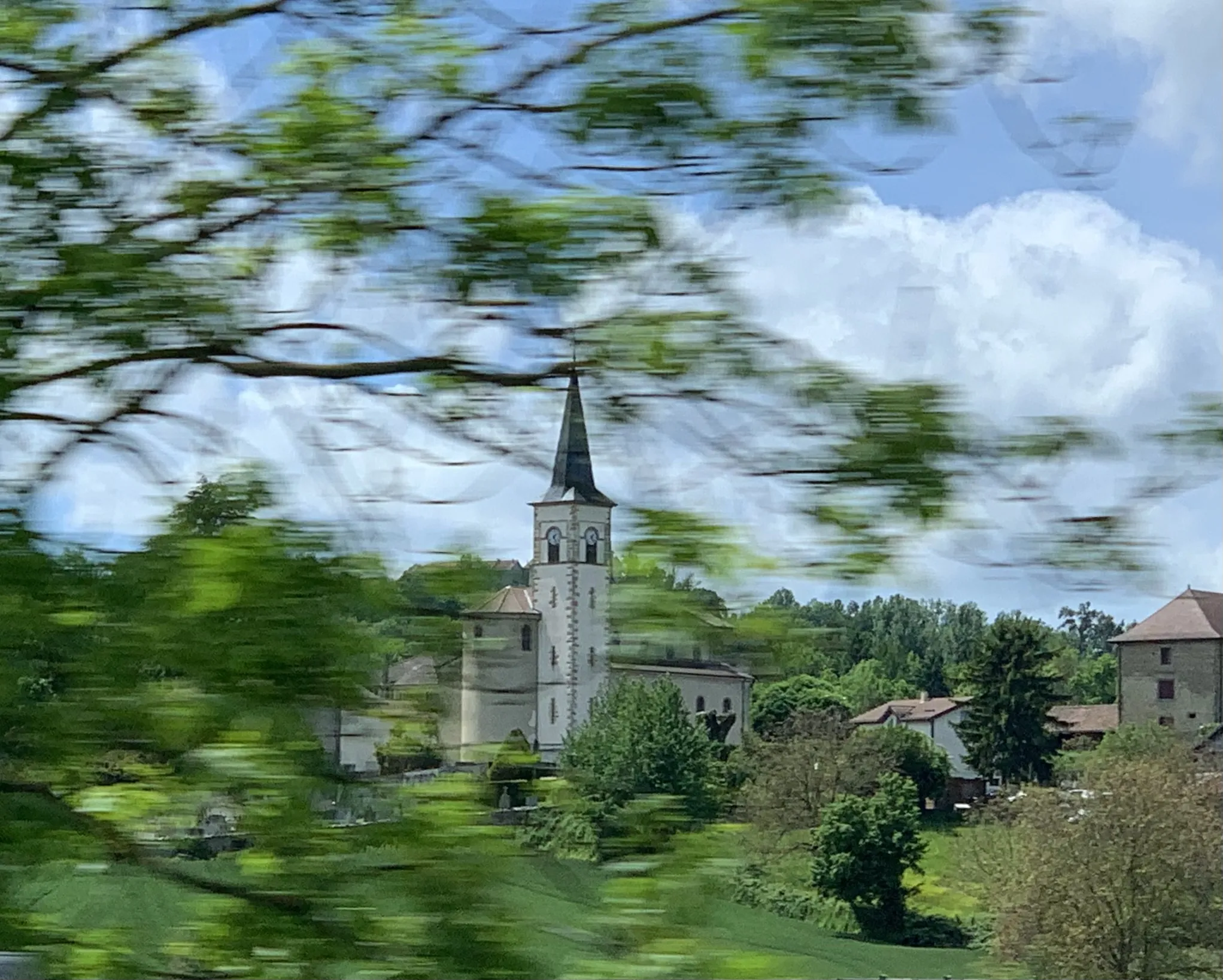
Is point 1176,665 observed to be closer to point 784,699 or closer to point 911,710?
point 911,710

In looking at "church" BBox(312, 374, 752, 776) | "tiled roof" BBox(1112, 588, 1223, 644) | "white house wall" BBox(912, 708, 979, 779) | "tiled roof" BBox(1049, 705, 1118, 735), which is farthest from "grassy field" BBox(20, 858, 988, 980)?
"tiled roof" BBox(1049, 705, 1118, 735)

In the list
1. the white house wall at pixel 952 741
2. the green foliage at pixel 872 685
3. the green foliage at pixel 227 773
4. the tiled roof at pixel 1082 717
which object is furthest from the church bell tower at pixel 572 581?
the tiled roof at pixel 1082 717

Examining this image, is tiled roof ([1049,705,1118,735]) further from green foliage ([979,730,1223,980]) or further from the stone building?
green foliage ([979,730,1223,980])

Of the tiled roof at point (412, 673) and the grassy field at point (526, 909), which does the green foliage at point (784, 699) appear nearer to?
the grassy field at point (526, 909)

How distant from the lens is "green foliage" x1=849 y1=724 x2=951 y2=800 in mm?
1526

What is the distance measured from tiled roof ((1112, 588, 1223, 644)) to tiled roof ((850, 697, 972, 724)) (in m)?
0.20

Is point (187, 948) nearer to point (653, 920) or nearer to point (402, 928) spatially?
point (402, 928)

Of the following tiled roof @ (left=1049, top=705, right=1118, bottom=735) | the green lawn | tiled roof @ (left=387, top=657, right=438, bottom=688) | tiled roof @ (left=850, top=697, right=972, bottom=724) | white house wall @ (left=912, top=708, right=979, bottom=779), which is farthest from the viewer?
the green lawn

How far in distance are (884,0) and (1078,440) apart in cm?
37

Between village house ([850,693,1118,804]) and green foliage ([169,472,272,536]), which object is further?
village house ([850,693,1118,804])

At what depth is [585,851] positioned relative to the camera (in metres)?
1.03

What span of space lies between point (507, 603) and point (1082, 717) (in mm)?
2276

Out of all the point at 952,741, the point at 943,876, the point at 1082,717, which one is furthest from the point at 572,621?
the point at 943,876

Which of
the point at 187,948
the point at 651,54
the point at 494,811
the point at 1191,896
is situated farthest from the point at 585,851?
the point at 1191,896
